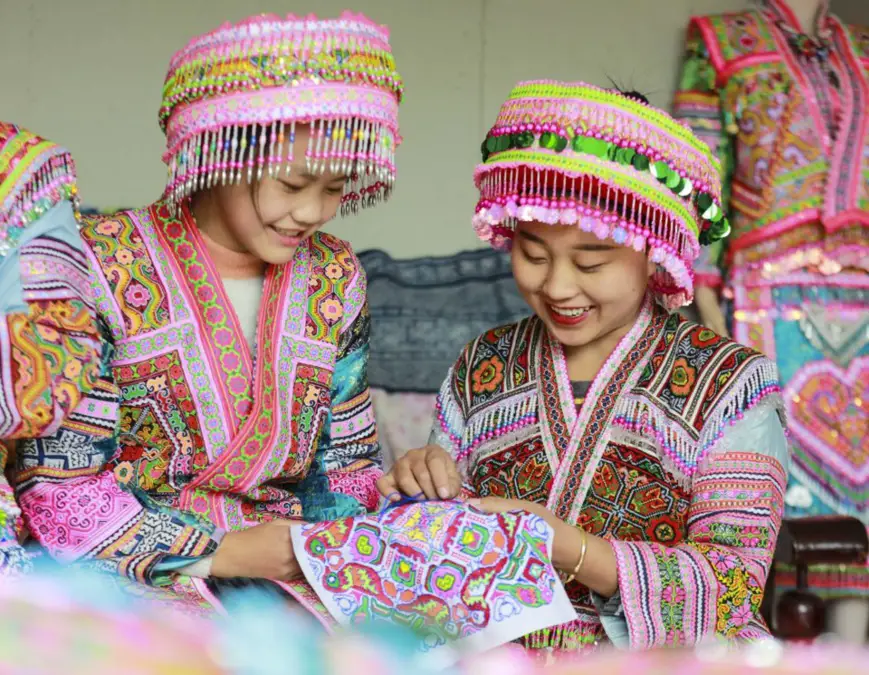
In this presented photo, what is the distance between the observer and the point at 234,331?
202cm

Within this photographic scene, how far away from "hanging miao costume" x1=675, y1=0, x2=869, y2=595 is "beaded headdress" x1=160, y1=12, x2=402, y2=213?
164cm

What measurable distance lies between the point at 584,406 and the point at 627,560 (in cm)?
31

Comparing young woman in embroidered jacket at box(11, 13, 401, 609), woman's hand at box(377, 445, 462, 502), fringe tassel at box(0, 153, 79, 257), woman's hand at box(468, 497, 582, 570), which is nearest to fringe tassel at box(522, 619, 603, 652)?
woman's hand at box(468, 497, 582, 570)

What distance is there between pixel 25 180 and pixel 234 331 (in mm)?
431

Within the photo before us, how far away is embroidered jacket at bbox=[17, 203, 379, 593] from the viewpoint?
5.97ft

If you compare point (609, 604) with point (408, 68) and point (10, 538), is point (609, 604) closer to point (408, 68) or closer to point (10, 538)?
point (10, 538)

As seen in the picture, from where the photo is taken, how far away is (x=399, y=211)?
3.72 metres

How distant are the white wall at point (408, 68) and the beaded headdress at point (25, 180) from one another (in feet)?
5.50

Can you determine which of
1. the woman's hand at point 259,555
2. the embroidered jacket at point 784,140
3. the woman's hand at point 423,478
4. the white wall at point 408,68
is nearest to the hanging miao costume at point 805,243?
the embroidered jacket at point 784,140

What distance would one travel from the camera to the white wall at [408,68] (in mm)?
3391

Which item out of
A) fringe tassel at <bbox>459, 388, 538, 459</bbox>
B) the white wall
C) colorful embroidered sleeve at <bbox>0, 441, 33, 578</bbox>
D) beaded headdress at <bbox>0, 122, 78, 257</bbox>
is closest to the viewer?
colorful embroidered sleeve at <bbox>0, 441, 33, 578</bbox>

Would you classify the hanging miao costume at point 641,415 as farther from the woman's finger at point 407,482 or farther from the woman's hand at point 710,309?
the woman's hand at point 710,309

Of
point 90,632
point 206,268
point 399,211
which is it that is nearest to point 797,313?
point 399,211

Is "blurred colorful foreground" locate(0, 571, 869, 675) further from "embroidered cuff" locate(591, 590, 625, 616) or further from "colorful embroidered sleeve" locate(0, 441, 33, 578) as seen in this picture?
"embroidered cuff" locate(591, 590, 625, 616)
